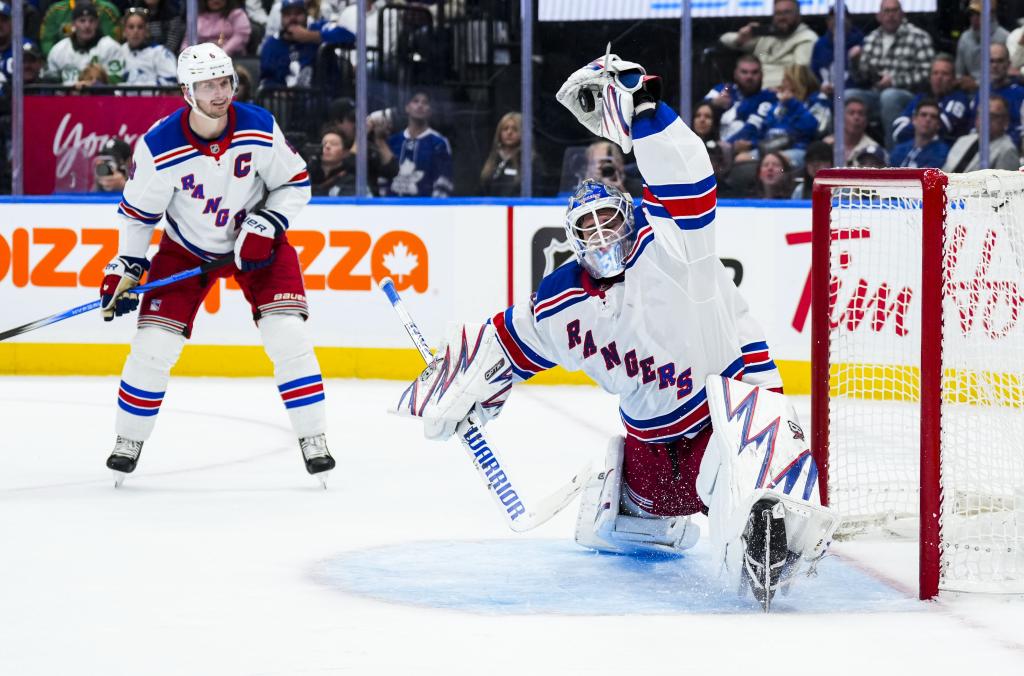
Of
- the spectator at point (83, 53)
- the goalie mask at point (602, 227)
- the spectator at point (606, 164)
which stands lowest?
the goalie mask at point (602, 227)

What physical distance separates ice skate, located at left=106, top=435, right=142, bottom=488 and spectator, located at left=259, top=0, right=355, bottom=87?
286 cm

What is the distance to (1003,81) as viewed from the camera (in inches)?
246

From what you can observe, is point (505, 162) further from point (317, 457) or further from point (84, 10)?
point (317, 457)

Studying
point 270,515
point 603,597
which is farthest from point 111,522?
point 603,597

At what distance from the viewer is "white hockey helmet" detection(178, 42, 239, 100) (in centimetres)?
A: 396

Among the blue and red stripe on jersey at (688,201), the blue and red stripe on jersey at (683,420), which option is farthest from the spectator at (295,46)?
the blue and red stripe on jersey at (688,201)

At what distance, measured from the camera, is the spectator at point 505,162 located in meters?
6.57

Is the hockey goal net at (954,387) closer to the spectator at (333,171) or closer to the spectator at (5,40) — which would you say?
the spectator at (333,171)

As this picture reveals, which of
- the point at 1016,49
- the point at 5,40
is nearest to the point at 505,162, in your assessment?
the point at 1016,49

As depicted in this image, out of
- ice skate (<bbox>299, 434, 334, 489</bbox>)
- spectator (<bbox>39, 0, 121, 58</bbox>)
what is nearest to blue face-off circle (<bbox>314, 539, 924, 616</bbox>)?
ice skate (<bbox>299, 434, 334, 489</bbox>)

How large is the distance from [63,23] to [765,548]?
502 cm

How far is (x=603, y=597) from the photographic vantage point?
9.45 feet

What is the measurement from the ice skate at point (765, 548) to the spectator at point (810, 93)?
3900 mm

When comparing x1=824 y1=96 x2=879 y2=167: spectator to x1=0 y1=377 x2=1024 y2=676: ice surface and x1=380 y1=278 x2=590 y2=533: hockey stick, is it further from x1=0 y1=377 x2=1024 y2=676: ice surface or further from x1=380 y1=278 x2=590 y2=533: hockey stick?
x1=380 y1=278 x2=590 y2=533: hockey stick
